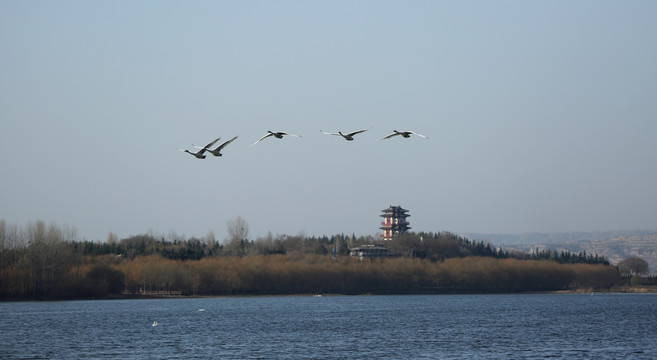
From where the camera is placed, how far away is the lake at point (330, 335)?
71.1m

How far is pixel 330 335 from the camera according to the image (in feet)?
290

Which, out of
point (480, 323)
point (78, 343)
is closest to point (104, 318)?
point (78, 343)

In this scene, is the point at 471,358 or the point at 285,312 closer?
the point at 471,358

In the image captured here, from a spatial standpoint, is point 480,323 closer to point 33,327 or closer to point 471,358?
point 471,358

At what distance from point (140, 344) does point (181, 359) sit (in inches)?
545

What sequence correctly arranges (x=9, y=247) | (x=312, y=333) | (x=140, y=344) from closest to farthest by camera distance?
(x=140, y=344) < (x=312, y=333) < (x=9, y=247)

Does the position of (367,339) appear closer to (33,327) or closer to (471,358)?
(471,358)

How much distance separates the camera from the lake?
7106 cm

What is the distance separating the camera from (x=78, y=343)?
81.8m

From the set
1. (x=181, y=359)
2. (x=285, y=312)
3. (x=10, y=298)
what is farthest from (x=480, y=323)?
(x=10, y=298)

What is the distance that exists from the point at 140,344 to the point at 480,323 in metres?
43.7

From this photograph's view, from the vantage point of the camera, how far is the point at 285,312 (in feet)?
451

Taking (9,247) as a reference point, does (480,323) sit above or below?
below

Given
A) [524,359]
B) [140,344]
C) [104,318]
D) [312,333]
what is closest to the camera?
[524,359]
